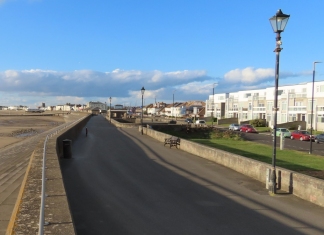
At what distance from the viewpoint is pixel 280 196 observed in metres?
11.0

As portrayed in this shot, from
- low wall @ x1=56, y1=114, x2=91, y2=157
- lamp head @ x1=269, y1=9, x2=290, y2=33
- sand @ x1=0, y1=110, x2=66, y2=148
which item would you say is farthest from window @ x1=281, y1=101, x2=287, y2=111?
lamp head @ x1=269, y1=9, x2=290, y2=33

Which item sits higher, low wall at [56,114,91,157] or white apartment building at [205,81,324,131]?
white apartment building at [205,81,324,131]

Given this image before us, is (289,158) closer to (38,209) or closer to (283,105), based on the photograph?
(38,209)

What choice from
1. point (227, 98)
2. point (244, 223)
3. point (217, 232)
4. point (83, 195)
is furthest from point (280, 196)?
point (227, 98)

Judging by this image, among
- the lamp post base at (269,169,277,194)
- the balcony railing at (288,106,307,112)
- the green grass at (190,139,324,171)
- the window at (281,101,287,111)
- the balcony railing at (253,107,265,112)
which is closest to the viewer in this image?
the lamp post base at (269,169,277,194)

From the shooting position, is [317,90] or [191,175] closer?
[191,175]

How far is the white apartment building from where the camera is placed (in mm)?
A: 58812

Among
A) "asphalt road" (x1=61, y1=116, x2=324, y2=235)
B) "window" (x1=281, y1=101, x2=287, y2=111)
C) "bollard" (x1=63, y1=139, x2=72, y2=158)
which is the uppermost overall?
"window" (x1=281, y1=101, x2=287, y2=111)

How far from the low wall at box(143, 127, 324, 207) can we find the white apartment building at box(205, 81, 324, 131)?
43.4m

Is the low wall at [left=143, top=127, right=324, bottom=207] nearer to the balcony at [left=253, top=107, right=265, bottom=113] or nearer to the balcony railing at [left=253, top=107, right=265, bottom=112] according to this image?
the balcony at [left=253, top=107, right=265, bottom=113]

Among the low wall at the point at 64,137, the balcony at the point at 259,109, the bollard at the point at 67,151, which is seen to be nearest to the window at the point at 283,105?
the balcony at the point at 259,109

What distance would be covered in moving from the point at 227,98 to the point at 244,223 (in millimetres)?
97013

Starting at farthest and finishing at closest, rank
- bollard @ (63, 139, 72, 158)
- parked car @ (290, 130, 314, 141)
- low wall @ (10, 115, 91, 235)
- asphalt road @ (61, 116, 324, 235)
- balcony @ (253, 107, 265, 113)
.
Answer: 1. balcony @ (253, 107, 265, 113)
2. parked car @ (290, 130, 314, 141)
3. bollard @ (63, 139, 72, 158)
4. asphalt road @ (61, 116, 324, 235)
5. low wall @ (10, 115, 91, 235)

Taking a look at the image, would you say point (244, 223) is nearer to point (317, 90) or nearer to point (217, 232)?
point (217, 232)
